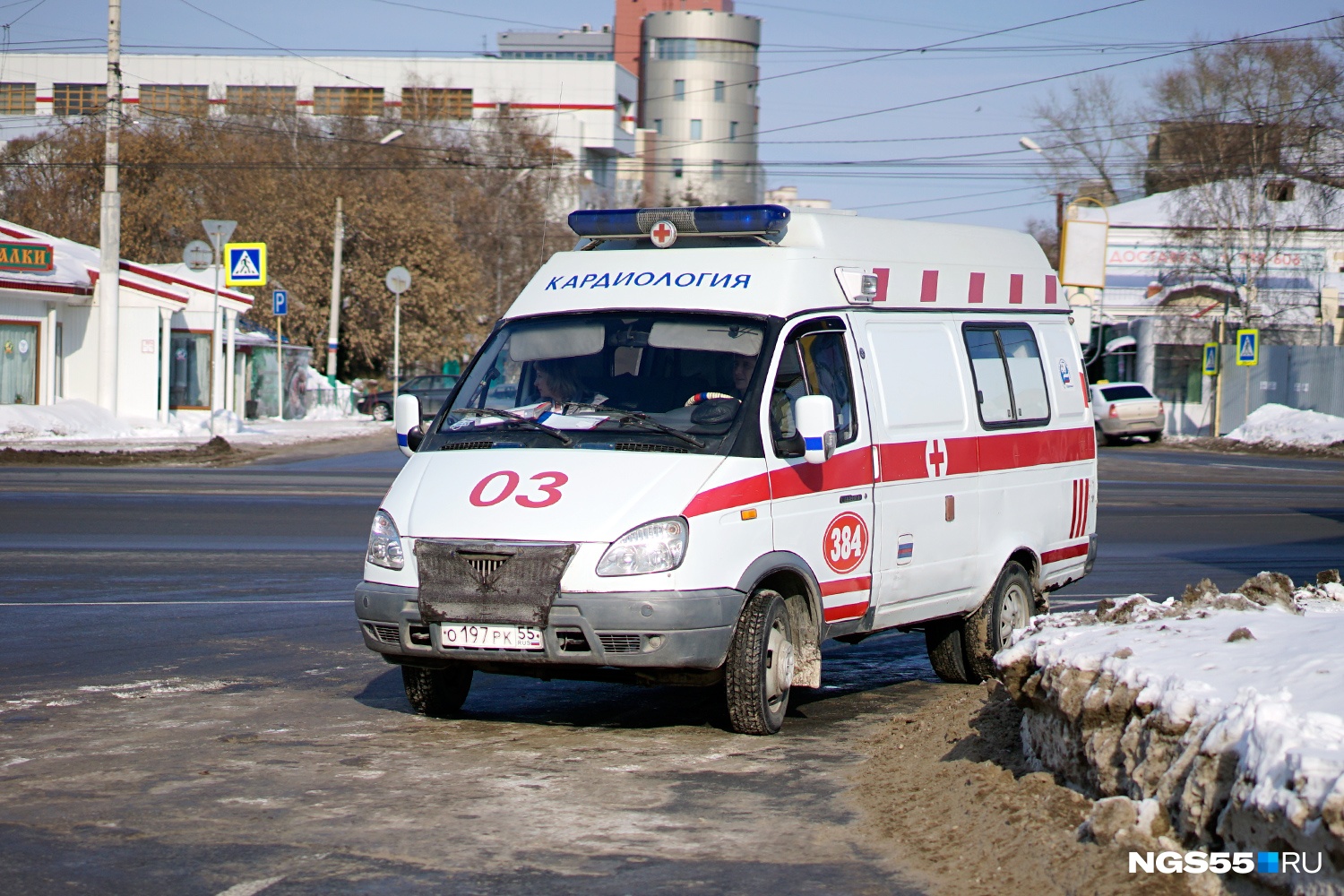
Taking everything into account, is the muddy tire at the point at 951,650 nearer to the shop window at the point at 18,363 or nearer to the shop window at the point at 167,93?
the shop window at the point at 18,363

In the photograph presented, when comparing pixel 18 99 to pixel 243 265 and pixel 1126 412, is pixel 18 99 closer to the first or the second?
pixel 243 265

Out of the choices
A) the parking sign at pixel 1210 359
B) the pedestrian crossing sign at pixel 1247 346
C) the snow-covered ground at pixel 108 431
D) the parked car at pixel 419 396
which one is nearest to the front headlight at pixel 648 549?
the snow-covered ground at pixel 108 431

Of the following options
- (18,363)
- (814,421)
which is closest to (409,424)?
(814,421)

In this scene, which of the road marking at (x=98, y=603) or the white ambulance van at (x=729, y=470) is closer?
the white ambulance van at (x=729, y=470)

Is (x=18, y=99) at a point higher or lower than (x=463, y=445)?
higher

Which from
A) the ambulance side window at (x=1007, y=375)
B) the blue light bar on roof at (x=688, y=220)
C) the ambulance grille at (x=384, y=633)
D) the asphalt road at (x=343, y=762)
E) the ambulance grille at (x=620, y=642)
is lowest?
the asphalt road at (x=343, y=762)

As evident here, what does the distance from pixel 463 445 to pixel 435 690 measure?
1.20 m

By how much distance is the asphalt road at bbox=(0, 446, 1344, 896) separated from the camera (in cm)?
522

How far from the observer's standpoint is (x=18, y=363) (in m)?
35.5

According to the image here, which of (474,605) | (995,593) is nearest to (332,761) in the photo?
(474,605)

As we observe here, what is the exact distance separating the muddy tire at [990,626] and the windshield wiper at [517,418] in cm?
299

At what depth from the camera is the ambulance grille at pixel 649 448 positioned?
23.6 feet

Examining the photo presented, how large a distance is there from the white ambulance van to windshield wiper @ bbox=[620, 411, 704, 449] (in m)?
0.01

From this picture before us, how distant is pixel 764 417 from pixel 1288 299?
2070 inches
